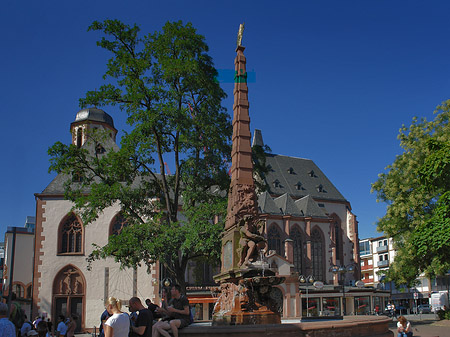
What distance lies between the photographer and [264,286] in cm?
1209

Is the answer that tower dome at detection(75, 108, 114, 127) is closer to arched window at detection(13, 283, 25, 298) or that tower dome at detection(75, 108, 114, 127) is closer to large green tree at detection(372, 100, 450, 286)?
arched window at detection(13, 283, 25, 298)

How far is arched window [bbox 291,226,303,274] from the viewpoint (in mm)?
47250

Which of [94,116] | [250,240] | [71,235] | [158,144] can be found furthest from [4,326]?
[94,116]

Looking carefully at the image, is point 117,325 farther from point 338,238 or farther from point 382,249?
point 382,249

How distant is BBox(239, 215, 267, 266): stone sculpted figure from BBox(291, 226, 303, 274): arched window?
116ft

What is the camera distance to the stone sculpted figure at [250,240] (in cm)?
1237

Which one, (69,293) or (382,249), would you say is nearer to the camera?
(69,293)

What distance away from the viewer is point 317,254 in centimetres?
4878

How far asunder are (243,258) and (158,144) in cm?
1115

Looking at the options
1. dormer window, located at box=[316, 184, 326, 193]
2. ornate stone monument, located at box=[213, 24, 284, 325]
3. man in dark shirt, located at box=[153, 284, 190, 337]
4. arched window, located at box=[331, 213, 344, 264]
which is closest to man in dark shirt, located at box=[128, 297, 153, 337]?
man in dark shirt, located at box=[153, 284, 190, 337]

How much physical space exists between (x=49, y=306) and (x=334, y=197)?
1359 inches

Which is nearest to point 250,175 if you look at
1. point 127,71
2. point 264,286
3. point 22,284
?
point 264,286

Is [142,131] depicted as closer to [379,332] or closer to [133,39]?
[133,39]

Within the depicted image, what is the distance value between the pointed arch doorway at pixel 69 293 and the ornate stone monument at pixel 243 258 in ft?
80.0
